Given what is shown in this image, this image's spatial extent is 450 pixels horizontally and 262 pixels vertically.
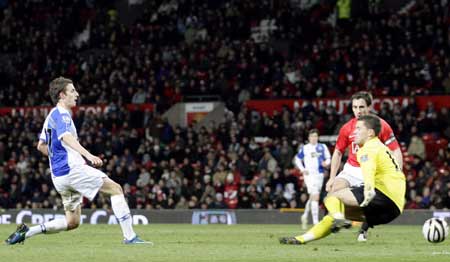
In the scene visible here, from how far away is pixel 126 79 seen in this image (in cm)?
3544

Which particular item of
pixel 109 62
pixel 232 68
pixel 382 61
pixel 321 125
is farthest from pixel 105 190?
pixel 109 62

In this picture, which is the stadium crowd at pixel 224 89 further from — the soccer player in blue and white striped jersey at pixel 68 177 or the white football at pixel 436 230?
the soccer player in blue and white striped jersey at pixel 68 177

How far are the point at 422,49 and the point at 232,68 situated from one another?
6.23 metres

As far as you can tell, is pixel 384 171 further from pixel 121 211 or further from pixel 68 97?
pixel 68 97

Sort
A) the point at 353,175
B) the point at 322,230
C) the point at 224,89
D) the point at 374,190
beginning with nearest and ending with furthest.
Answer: the point at 374,190 → the point at 322,230 → the point at 353,175 → the point at 224,89

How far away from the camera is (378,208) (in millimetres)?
12102

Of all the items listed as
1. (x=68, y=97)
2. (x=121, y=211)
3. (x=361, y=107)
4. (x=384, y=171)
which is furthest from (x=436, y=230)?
(x=68, y=97)

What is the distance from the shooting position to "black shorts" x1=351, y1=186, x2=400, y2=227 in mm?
12070

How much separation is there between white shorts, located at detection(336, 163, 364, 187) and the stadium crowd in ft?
35.1

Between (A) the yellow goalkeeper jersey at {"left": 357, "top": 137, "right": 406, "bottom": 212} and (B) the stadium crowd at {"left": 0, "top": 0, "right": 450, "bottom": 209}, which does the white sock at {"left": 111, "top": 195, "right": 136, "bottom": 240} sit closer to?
(A) the yellow goalkeeper jersey at {"left": 357, "top": 137, "right": 406, "bottom": 212}

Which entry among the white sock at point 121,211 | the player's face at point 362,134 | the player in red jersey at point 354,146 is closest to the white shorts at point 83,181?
the white sock at point 121,211

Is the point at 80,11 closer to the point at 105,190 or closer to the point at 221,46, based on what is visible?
the point at 221,46

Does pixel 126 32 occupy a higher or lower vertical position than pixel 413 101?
higher

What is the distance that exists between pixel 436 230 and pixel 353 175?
6.92 ft
